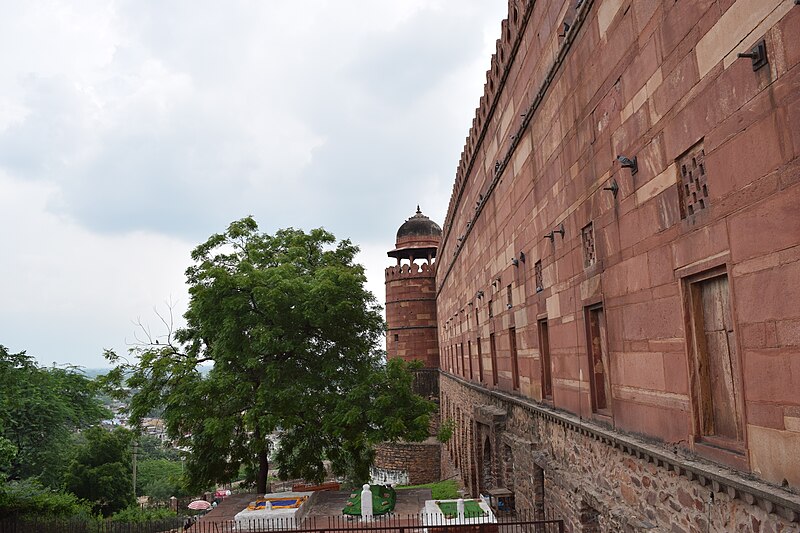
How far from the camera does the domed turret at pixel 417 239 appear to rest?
37.5 metres

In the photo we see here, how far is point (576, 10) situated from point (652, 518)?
5.82 m

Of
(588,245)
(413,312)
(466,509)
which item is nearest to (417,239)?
(413,312)

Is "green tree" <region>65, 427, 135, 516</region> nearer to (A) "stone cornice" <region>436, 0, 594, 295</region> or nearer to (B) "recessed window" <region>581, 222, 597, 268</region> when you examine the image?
(A) "stone cornice" <region>436, 0, 594, 295</region>

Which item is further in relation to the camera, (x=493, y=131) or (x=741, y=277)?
(x=493, y=131)

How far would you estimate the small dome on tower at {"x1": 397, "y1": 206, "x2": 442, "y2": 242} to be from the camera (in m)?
37.8

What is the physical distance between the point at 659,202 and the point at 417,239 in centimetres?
3204

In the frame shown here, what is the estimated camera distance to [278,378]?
16516 millimetres

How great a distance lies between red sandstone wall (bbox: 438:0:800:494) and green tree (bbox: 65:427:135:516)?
1011 inches

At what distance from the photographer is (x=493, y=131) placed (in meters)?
13.6

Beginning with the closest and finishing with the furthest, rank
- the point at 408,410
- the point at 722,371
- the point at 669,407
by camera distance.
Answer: the point at 722,371
the point at 669,407
the point at 408,410

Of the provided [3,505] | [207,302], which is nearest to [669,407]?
[207,302]

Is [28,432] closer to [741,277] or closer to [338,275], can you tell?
[338,275]

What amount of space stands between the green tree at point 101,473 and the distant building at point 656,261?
24838 millimetres

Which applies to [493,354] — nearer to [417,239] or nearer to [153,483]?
[417,239]
